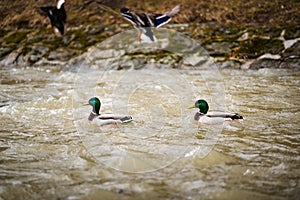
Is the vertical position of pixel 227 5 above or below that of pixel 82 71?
above

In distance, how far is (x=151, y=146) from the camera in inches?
199

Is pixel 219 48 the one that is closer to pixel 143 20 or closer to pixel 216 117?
pixel 143 20

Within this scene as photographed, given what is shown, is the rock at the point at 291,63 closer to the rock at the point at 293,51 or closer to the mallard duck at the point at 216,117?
the rock at the point at 293,51

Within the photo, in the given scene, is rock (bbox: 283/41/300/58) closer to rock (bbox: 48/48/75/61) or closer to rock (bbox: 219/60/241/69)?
rock (bbox: 219/60/241/69)

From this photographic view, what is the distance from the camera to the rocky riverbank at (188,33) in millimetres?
12828

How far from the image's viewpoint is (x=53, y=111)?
7.21m

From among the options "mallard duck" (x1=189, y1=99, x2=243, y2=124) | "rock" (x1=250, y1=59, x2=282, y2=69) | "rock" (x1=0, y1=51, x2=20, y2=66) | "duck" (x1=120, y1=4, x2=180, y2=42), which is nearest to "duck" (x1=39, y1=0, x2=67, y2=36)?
"rock" (x1=0, y1=51, x2=20, y2=66)

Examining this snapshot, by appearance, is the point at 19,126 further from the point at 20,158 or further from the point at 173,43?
the point at 173,43

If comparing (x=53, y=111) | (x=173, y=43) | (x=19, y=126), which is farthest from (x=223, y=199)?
(x=173, y=43)

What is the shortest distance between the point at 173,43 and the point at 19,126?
9.86 metres

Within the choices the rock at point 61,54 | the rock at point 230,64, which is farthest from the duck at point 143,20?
the rock at point 61,54

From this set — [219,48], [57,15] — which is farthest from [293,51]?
[57,15]

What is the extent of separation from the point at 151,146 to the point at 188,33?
1120 centimetres

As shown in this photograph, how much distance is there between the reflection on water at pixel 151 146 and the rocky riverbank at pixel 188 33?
135 inches
